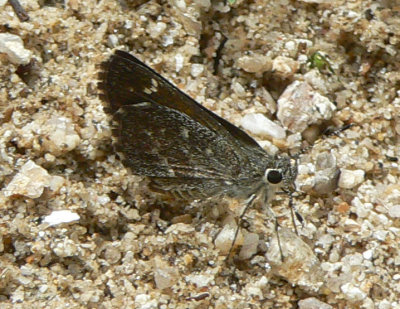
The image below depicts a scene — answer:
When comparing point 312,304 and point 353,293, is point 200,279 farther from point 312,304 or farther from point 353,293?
point 353,293

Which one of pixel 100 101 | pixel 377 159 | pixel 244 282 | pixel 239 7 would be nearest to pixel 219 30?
pixel 239 7

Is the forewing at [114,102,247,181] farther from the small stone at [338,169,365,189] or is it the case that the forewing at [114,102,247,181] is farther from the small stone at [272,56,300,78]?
the small stone at [272,56,300,78]

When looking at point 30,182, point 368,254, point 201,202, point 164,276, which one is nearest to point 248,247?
point 201,202

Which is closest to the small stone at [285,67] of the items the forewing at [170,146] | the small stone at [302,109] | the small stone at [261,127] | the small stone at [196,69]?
the small stone at [302,109]

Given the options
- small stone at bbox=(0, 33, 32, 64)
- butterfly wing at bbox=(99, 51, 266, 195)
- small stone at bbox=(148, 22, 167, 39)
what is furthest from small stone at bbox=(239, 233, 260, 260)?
small stone at bbox=(0, 33, 32, 64)

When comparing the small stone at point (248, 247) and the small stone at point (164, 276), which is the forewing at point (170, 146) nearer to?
the small stone at point (248, 247)
